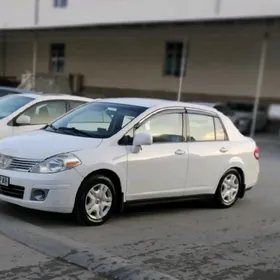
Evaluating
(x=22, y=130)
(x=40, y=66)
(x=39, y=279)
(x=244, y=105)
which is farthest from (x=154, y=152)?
(x=40, y=66)

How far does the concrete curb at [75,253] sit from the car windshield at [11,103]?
4.15m

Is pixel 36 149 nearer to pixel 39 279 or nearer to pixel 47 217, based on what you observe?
pixel 47 217

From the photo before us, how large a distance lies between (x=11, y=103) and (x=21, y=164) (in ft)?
14.7

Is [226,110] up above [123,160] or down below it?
below

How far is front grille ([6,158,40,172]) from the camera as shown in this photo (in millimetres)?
6555

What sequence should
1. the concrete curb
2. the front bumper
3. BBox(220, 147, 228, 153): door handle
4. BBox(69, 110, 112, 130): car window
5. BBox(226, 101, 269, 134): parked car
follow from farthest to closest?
BBox(226, 101, 269, 134): parked car → BBox(220, 147, 228, 153): door handle → BBox(69, 110, 112, 130): car window → the front bumper → the concrete curb

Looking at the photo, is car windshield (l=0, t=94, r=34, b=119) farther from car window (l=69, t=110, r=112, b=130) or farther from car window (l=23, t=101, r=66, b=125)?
car window (l=69, t=110, r=112, b=130)

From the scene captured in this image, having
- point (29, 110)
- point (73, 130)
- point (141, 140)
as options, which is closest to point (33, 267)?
point (141, 140)

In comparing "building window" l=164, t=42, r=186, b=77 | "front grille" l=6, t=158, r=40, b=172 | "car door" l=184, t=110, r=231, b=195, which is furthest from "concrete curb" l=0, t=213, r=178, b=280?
"building window" l=164, t=42, r=186, b=77

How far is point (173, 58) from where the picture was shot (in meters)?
29.2

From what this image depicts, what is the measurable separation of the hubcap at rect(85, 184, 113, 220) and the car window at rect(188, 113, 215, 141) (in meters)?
1.68

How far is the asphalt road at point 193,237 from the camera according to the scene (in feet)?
18.1

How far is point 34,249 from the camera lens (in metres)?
5.73

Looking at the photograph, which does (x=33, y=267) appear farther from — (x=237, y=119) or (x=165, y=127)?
(x=237, y=119)
